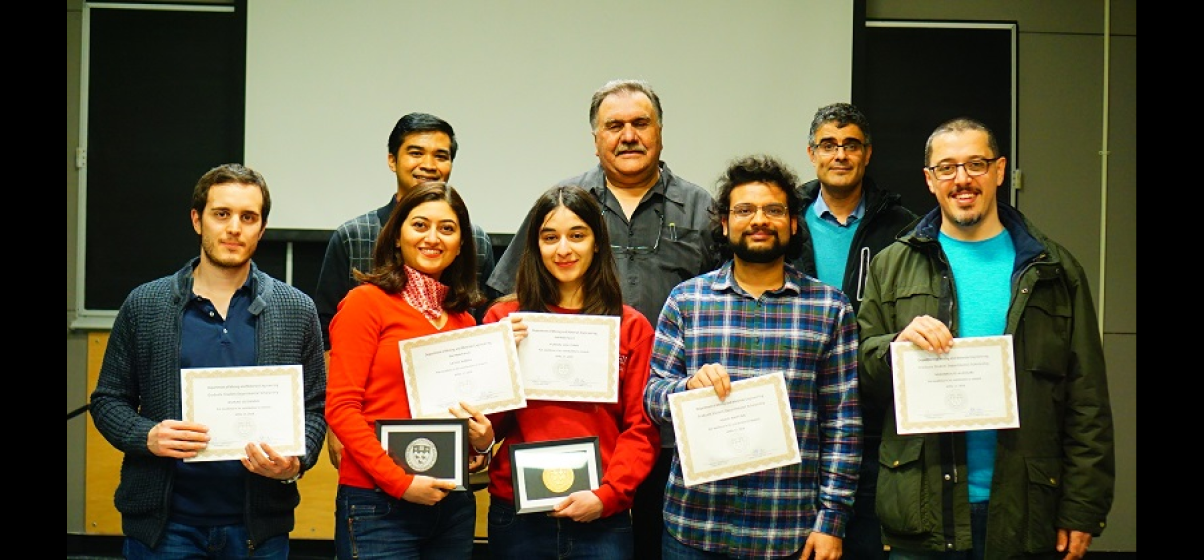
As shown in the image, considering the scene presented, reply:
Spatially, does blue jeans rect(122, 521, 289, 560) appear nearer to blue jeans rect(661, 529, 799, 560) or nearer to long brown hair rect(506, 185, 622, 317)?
long brown hair rect(506, 185, 622, 317)

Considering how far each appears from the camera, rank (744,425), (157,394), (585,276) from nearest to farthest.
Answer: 1. (744,425)
2. (157,394)
3. (585,276)

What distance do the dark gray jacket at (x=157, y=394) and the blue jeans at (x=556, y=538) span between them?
0.64m

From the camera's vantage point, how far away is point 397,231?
3.09m

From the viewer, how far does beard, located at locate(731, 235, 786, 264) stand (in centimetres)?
288

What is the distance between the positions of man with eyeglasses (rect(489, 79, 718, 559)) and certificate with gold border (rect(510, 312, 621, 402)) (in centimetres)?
47

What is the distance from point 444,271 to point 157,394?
3.05ft

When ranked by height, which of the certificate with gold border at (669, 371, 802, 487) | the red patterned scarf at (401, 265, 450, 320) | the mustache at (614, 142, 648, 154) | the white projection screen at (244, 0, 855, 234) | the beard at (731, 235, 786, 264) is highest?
the white projection screen at (244, 0, 855, 234)

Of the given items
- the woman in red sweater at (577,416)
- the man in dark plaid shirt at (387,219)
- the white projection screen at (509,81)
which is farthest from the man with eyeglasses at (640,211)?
the white projection screen at (509,81)

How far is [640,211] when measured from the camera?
3535 mm

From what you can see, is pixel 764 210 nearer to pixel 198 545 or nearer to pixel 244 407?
pixel 244 407

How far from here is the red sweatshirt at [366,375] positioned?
282 centimetres

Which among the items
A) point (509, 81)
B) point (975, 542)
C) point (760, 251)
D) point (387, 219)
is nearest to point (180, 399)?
point (387, 219)

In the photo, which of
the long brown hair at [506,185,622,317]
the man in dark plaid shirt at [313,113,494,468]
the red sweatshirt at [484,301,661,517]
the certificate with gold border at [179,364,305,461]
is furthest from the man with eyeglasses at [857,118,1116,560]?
the certificate with gold border at [179,364,305,461]

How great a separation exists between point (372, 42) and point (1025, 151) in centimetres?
377
